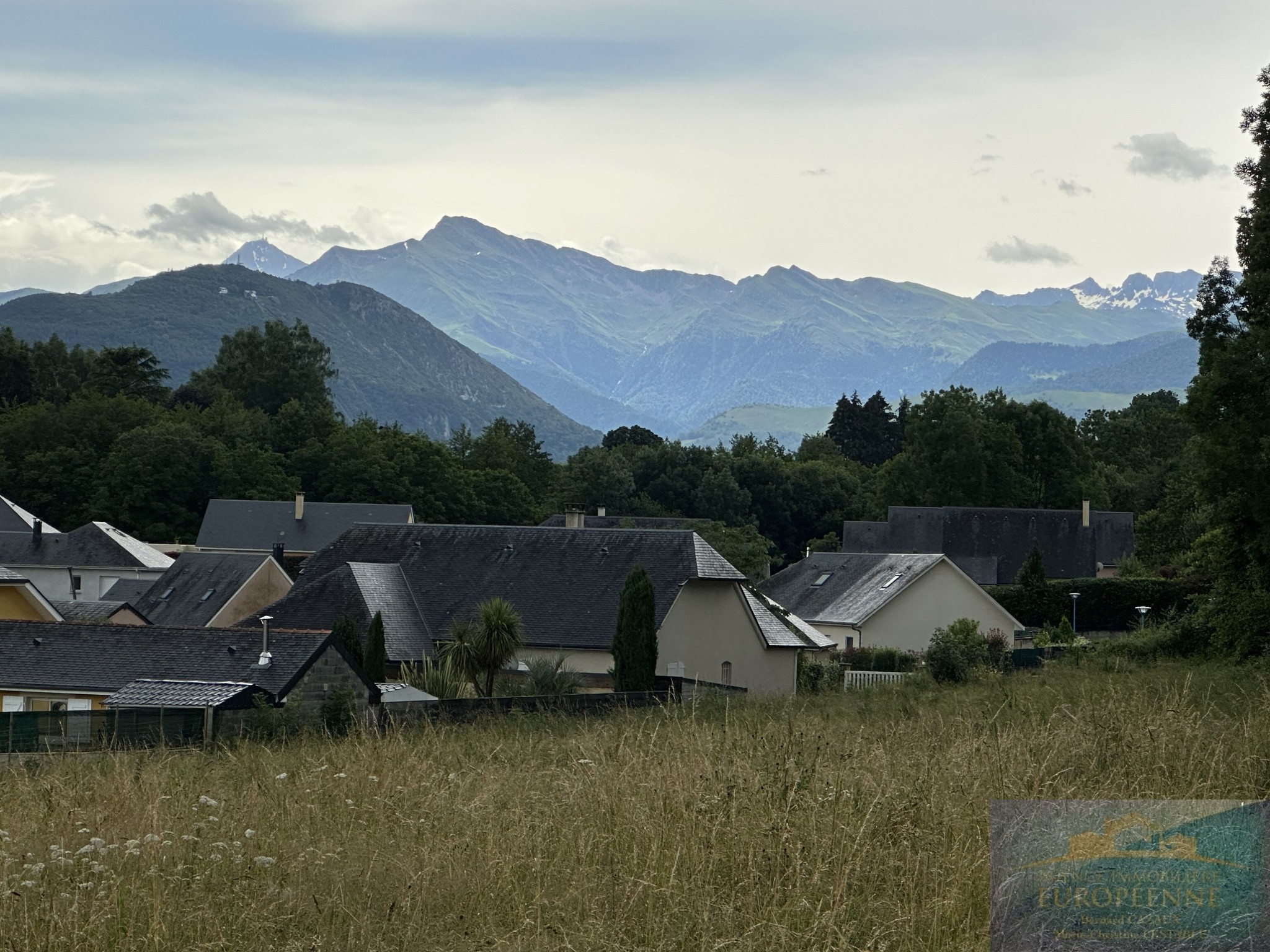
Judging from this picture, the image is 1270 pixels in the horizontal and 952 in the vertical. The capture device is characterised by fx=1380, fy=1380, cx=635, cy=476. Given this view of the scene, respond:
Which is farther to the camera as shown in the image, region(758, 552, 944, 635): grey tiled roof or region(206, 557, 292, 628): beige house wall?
region(206, 557, 292, 628): beige house wall

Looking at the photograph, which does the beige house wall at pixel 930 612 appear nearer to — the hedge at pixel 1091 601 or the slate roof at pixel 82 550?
the hedge at pixel 1091 601

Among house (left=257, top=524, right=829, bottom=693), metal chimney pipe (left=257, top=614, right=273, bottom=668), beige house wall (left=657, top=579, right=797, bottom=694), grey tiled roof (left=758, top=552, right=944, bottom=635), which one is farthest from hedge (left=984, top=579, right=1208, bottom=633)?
metal chimney pipe (left=257, top=614, right=273, bottom=668)

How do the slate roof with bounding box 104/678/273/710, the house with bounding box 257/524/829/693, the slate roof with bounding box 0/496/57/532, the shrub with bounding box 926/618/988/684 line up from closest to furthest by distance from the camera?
the slate roof with bounding box 104/678/273/710 → the shrub with bounding box 926/618/988/684 → the house with bounding box 257/524/829/693 → the slate roof with bounding box 0/496/57/532

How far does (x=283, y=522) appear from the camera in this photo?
81.9 m

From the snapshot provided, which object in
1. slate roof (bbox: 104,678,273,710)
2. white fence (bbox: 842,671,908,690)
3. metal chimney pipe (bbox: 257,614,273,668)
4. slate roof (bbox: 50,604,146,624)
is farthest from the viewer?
slate roof (bbox: 50,604,146,624)

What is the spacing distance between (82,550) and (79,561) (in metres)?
0.60

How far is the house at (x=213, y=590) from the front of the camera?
52625 mm

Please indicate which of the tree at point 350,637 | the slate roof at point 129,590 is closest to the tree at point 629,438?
the slate roof at point 129,590

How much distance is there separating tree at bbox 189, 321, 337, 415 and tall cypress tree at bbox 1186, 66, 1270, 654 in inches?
4226

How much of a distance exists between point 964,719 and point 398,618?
32.4 m

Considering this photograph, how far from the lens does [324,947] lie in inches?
197

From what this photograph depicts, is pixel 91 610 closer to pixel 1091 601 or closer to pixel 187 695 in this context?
pixel 187 695

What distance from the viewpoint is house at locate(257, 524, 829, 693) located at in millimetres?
38938

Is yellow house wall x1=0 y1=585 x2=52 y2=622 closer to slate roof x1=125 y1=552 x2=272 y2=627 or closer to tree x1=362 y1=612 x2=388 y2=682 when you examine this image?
tree x1=362 y1=612 x2=388 y2=682
